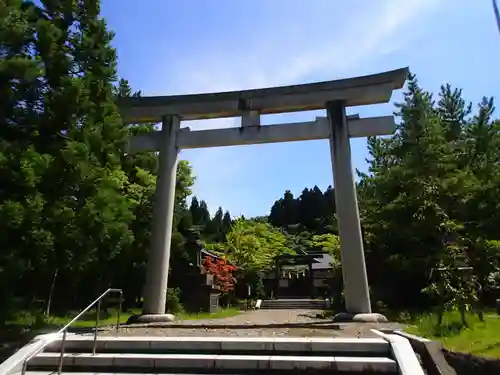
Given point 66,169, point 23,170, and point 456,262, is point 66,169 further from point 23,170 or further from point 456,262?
point 456,262

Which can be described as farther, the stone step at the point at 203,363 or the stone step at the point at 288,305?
the stone step at the point at 288,305

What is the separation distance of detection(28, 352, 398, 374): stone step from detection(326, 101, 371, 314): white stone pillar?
422 centimetres

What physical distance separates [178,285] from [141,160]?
6942 millimetres

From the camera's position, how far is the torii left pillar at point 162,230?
32.3 ft

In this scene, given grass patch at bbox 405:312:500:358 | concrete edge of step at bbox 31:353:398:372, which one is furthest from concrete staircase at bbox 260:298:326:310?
concrete edge of step at bbox 31:353:398:372

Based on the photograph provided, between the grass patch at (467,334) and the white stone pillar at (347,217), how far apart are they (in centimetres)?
172

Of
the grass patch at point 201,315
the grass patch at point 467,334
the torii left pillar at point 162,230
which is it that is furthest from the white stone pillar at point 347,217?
the grass patch at point 201,315

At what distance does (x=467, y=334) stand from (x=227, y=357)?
3.92 meters

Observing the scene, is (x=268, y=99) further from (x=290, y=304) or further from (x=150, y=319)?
(x=290, y=304)

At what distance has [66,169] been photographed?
7938mm

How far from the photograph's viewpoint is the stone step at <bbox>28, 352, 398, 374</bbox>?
4.86 meters

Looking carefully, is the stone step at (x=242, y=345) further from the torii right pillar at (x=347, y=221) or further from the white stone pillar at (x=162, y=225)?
the white stone pillar at (x=162, y=225)

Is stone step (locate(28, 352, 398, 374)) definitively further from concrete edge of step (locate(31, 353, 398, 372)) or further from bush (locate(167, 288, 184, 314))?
bush (locate(167, 288, 184, 314))

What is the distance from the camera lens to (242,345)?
5.51 metres
